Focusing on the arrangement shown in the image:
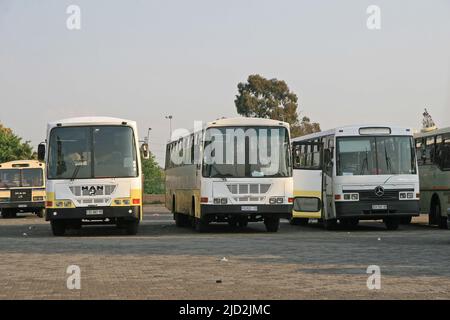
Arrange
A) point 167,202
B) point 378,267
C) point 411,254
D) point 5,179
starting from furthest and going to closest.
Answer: point 5,179 → point 167,202 → point 411,254 → point 378,267

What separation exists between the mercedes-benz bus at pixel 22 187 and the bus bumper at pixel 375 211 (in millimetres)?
21466

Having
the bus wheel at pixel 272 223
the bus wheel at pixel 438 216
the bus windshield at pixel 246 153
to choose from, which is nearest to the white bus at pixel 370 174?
the bus wheel at pixel 438 216

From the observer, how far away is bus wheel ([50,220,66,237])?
26922mm

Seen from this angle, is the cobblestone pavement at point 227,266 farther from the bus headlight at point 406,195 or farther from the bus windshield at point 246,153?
the bus headlight at point 406,195

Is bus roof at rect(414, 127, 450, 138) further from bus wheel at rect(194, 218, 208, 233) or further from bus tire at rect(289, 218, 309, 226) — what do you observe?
bus wheel at rect(194, 218, 208, 233)

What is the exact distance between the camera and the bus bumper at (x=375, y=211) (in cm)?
2844

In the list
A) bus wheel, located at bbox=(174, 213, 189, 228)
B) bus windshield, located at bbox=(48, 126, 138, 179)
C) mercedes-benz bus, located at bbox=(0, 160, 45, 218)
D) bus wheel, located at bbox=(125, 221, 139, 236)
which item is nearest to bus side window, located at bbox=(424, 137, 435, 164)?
bus wheel, located at bbox=(174, 213, 189, 228)

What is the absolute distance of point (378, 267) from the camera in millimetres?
15820

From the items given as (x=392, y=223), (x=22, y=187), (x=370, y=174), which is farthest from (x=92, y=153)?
(x=22, y=187)

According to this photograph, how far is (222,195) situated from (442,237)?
19.8 feet

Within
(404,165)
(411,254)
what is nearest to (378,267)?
(411,254)

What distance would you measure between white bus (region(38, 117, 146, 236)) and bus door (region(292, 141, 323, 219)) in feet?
20.1
